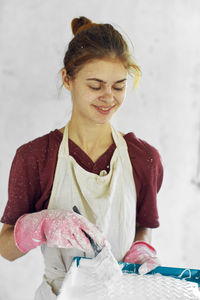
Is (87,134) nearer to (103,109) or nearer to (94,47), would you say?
(103,109)

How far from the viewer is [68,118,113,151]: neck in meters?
1.20

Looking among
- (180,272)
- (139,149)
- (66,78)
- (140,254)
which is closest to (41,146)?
(66,78)

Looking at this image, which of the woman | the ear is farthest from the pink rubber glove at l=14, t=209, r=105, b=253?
the ear

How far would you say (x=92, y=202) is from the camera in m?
1.16

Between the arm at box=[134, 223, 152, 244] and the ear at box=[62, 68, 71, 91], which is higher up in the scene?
the ear at box=[62, 68, 71, 91]

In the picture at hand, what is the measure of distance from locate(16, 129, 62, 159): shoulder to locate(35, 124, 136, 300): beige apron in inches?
0.9

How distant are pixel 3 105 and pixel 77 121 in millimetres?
411

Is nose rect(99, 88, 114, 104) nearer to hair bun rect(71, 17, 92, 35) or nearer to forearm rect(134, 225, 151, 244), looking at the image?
hair bun rect(71, 17, 92, 35)

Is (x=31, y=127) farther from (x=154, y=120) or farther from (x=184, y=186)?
(x=184, y=186)

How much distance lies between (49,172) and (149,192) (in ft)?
1.15

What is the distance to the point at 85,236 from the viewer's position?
3.22 ft

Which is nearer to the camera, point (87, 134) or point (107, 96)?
point (107, 96)

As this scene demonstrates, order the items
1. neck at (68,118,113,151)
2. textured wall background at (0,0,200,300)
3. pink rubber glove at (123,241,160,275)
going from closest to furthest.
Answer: pink rubber glove at (123,241,160,275) < neck at (68,118,113,151) < textured wall background at (0,0,200,300)

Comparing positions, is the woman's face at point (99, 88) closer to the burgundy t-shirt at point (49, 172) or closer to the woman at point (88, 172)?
the woman at point (88, 172)
